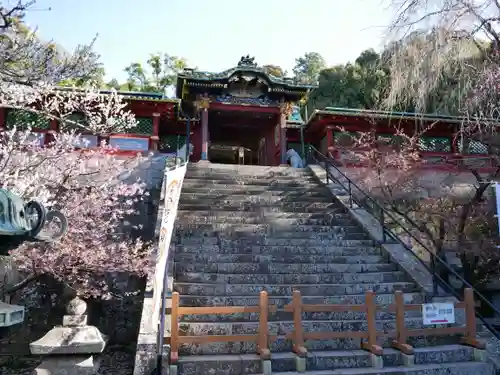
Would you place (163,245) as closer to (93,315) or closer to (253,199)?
(93,315)

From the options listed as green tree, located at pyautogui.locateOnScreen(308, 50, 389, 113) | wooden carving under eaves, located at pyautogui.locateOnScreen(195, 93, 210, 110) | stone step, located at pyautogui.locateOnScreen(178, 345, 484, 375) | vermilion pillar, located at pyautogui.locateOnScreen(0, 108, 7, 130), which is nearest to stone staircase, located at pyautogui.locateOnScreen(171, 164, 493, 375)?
stone step, located at pyautogui.locateOnScreen(178, 345, 484, 375)

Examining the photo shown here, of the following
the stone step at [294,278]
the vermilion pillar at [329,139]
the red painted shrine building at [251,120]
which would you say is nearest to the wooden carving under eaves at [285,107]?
the red painted shrine building at [251,120]

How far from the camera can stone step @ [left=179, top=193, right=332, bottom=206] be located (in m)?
10.1

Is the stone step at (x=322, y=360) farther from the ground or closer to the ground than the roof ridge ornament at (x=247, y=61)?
closer to the ground

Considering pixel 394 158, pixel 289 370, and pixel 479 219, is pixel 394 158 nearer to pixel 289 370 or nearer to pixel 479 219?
pixel 479 219

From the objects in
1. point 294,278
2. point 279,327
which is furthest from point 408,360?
point 294,278

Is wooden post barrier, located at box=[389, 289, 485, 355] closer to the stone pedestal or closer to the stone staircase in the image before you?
the stone staircase

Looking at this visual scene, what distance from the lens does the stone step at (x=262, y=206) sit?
9672 mm

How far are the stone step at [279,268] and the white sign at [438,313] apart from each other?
6.84 ft

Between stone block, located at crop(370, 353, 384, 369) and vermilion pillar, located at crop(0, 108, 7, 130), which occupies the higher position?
vermilion pillar, located at crop(0, 108, 7, 130)

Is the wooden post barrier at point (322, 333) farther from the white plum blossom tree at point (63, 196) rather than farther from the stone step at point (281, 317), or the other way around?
the white plum blossom tree at point (63, 196)

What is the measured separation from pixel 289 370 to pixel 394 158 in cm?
915

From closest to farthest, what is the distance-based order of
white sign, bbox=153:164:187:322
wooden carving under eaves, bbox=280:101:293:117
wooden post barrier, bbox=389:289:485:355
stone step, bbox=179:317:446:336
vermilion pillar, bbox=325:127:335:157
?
white sign, bbox=153:164:187:322 < wooden post barrier, bbox=389:289:485:355 < stone step, bbox=179:317:446:336 < vermilion pillar, bbox=325:127:335:157 < wooden carving under eaves, bbox=280:101:293:117

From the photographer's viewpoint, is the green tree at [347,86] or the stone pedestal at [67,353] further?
the green tree at [347,86]
